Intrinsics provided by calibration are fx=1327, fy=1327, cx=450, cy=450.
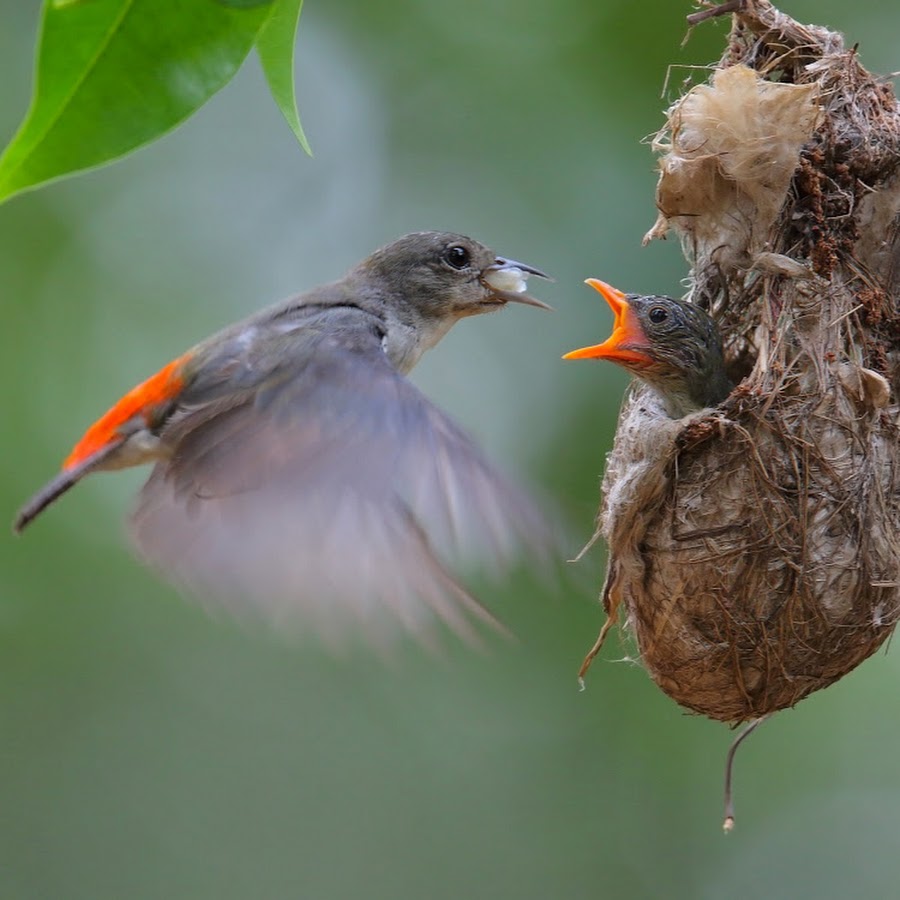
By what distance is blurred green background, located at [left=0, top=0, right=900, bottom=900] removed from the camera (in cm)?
671

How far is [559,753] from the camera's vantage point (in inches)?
277

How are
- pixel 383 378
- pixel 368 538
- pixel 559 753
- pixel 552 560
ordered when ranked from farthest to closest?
pixel 559 753, pixel 383 378, pixel 368 538, pixel 552 560

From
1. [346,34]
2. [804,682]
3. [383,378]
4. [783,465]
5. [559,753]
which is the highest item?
[346,34]

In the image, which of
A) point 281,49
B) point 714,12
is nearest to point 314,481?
point 281,49

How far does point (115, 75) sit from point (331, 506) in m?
1.13

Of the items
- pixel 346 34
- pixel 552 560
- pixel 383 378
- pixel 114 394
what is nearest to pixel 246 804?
pixel 114 394

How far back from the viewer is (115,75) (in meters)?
1.87

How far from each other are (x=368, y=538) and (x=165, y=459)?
0.88 meters

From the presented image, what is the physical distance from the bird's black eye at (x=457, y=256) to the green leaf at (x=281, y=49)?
1955mm

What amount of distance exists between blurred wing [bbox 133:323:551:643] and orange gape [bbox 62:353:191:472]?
0.61 ft

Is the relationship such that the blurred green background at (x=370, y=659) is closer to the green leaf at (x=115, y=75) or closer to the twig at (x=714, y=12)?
the twig at (x=714, y=12)

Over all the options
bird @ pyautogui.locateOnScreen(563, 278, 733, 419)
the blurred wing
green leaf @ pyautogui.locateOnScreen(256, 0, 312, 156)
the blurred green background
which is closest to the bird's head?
bird @ pyautogui.locateOnScreen(563, 278, 733, 419)

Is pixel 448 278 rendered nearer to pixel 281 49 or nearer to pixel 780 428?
pixel 780 428

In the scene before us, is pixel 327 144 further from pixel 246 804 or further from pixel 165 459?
pixel 165 459
